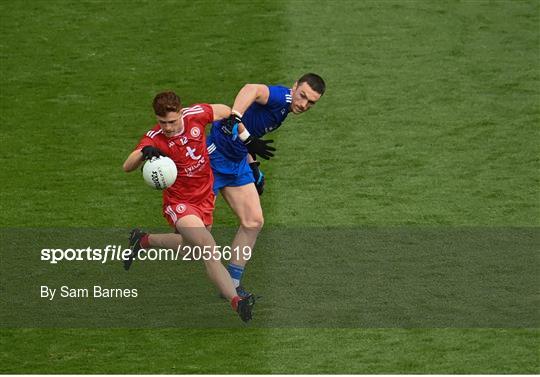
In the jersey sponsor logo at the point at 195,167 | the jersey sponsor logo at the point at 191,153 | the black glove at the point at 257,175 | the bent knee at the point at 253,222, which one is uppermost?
the jersey sponsor logo at the point at 191,153

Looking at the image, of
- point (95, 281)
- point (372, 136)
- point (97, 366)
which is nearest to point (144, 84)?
point (372, 136)

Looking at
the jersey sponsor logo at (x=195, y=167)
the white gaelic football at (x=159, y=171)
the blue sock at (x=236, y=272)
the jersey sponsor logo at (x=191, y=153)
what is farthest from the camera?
the blue sock at (x=236, y=272)

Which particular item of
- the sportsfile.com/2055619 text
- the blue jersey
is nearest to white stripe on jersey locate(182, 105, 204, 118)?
the blue jersey

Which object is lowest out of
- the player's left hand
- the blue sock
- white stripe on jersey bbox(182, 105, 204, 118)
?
the blue sock

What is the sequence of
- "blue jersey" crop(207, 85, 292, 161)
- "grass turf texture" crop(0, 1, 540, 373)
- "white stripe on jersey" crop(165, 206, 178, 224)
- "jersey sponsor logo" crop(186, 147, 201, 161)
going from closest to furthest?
"grass turf texture" crop(0, 1, 540, 373) → "jersey sponsor logo" crop(186, 147, 201, 161) → "white stripe on jersey" crop(165, 206, 178, 224) → "blue jersey" crop(207, 85, 292, 161)

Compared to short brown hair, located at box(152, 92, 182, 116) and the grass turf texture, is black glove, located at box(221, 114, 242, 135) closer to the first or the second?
short brown hair, located at box(152, 92, 182, 116)

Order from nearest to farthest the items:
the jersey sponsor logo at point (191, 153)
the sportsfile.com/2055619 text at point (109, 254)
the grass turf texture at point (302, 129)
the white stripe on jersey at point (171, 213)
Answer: the grass turf texture at point (302, 129)
the jersey sponsor logo at point (191, 153)
the white stripe on jersey at point (171, 213)
the sportsfile.com/2055619 text at point (109, 254)

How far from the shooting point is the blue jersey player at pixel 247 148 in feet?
51.7

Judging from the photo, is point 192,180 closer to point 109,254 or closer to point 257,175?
point 257,175

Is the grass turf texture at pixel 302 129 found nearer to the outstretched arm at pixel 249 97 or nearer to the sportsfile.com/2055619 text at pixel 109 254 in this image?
the sportsfile.com/2055619 text at pixel 109 254

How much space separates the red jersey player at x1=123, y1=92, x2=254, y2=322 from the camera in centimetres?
1534

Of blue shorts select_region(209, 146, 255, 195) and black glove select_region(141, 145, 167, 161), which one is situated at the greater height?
black glove select_region(141, 145, 167, 161)

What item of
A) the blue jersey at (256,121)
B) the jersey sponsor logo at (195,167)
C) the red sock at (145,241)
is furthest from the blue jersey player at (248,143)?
the red sock at (145,241)

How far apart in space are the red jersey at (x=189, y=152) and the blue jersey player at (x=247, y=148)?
0.30 meters
